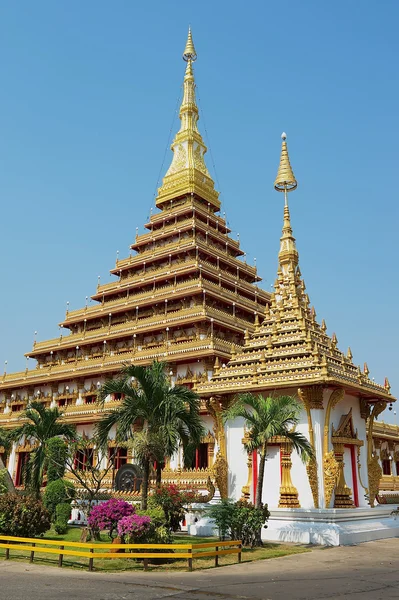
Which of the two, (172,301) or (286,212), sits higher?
(286,212)

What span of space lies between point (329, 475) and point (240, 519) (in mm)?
4443

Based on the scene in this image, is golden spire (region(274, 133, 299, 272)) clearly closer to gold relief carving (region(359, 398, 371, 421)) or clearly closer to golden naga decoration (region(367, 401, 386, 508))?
gold relief carving (region(359, 398, 371, 421))

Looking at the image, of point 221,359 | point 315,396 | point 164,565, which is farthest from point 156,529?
point 221,359

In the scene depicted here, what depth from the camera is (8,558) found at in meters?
15.8

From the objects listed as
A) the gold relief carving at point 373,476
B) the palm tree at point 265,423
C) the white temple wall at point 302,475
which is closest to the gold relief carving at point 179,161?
the gold relief carving at point 373,476

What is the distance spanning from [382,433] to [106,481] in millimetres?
20453

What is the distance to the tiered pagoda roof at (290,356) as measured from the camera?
71.5 feet

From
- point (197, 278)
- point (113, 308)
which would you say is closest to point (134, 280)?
point (113, 308)

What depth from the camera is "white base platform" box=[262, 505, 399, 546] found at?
64.4 ft

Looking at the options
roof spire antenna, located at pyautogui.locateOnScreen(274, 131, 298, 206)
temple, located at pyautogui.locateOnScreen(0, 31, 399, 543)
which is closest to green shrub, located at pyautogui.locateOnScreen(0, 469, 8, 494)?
temple, located at pyautogui.locateOnScreen(0, 31, 399, 543)

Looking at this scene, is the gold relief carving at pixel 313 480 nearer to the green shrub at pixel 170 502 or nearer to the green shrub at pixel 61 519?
the green shrub at pixel 170 502

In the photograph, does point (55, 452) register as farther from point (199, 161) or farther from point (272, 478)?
point (199, 161)

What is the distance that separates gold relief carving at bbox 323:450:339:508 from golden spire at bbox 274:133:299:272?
34.9ft

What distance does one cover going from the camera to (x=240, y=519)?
1773 cm
